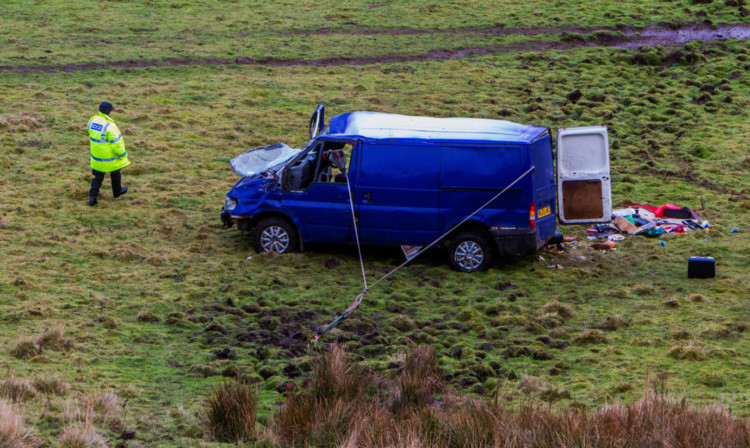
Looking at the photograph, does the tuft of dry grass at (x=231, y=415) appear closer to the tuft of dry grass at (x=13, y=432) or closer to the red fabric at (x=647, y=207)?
the tuft of dry grass at (x=13, y=432)

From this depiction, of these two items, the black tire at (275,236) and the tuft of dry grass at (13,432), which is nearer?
the tuft of dry grass at (13,432)

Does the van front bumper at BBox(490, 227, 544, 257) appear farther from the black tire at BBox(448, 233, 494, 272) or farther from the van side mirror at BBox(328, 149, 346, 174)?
the van side mirror at BBox(328, 149, 346, 174)

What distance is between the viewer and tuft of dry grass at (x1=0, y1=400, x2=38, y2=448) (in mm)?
7156

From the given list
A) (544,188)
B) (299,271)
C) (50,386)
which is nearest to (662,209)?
(544,188)

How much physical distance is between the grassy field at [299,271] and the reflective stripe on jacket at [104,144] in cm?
77

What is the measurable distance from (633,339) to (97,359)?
6463mm

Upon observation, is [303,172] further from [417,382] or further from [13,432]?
[13,432]

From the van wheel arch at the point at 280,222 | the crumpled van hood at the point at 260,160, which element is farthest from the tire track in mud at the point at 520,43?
the van wheel arch at the point at 280,222

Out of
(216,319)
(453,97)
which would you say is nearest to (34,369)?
(216,319)

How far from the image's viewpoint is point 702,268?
515 inches

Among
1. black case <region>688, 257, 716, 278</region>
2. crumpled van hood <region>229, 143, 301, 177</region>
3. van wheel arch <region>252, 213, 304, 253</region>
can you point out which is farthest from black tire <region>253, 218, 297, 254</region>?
black case <region>688, 257, 716, 278</region>

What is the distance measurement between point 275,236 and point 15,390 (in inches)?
236

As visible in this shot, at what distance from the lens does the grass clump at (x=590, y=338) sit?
10.8 m

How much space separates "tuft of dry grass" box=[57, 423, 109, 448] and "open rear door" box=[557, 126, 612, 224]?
880 centimetres
